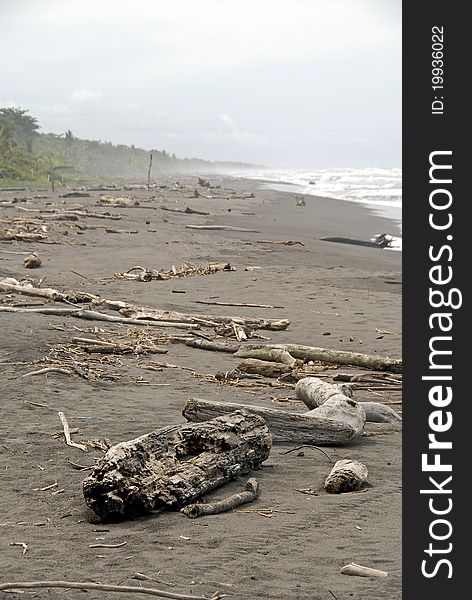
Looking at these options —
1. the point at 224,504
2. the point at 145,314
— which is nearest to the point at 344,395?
the point at 224,504

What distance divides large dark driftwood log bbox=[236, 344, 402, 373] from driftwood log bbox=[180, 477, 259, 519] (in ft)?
13.3

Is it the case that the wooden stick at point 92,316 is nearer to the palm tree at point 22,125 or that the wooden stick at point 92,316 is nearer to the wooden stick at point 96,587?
the wooden stick at point 96,587

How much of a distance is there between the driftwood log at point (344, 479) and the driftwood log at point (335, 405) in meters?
0.90

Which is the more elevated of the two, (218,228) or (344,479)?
(218,228)

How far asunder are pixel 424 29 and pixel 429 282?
0.61 meters

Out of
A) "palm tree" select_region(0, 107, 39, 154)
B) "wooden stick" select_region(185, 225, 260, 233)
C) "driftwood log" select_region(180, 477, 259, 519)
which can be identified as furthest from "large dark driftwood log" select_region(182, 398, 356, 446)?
"palm tree" select_region(0, 107, 39, 154)

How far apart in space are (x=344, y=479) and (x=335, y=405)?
128cm

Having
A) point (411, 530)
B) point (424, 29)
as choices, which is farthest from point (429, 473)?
point (424, 29)

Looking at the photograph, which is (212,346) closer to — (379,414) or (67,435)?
(379,414)

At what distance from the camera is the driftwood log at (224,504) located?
4.39 metres

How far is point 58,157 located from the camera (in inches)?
2963

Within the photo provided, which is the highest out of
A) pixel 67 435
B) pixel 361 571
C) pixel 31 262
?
pixel 31 262

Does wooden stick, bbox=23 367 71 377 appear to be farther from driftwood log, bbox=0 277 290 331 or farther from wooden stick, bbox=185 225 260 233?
wooden stick, bbox=185 225 260 233

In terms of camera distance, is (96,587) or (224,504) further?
(224,504)
